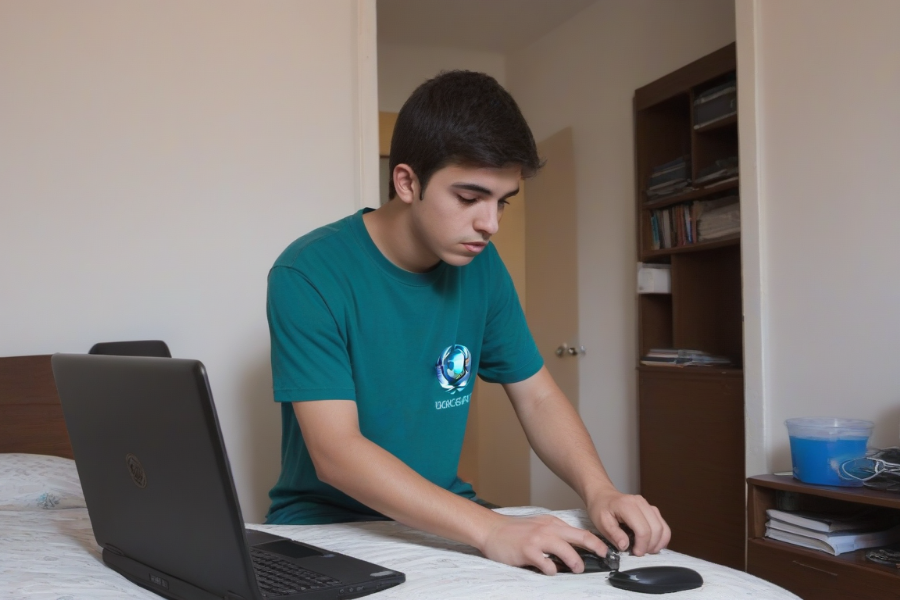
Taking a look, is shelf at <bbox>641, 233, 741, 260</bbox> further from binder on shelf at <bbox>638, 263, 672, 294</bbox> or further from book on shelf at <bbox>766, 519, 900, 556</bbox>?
book on shelf at <bbox>766, 519, 900, 556</bbox>

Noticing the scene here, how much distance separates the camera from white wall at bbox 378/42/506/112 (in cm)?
468

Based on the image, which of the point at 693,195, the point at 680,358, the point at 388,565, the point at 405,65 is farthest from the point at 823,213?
the point at 405,65

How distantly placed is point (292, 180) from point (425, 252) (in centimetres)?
138

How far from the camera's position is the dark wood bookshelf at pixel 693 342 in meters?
3.12

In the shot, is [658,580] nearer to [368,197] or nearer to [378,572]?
[378,572]

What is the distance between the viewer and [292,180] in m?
2.65

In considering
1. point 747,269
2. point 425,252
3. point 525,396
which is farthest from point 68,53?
point 747,269

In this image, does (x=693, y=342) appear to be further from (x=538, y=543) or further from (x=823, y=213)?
(x=538, y=543)

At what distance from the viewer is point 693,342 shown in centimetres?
362

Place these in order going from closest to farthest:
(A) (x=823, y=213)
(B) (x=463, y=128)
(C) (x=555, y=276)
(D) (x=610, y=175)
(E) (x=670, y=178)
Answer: (B) (x=463, y=128)
(A) (x=823, y=213)
(E) (x=670, y=178)
(D) (x=610, y=175)
(C) (x=555, y=276)

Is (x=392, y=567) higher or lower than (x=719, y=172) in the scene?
lower

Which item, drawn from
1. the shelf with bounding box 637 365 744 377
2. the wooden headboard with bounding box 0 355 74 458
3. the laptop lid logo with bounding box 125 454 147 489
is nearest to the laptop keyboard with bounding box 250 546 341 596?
the laptop lid logo with bounding box 125 454 147 489

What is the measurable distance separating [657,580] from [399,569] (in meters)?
0.29

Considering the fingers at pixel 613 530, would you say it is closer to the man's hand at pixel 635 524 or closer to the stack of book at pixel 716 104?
the man's hand at pixel 635 524
